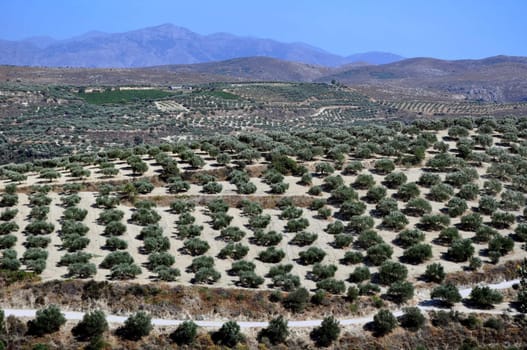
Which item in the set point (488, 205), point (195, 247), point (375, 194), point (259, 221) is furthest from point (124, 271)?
point (488, 205)

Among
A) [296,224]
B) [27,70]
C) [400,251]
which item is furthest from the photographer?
[27,70]

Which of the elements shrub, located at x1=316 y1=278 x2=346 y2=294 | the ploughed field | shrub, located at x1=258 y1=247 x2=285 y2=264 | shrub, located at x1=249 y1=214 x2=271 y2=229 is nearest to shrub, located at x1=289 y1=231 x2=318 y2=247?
the ploughed field

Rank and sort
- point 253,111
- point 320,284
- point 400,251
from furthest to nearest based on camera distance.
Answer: point 253,111 → point 400,251 → point 320,284

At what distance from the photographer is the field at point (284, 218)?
23.3 m

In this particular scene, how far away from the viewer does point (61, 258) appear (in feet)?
79.1

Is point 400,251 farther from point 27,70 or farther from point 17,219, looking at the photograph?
point 27,70

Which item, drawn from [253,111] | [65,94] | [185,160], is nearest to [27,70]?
[65,94]

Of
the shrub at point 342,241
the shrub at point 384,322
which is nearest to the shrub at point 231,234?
the shrub at point 342,241

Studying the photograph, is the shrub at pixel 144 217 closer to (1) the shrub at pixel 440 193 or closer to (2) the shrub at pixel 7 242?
(2) the shrub at pixel 7 242

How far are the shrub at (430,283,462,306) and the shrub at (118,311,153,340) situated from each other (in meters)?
12.6

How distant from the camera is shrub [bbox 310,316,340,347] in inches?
760

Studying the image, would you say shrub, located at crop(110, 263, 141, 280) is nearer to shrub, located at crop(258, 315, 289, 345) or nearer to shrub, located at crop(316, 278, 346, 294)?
shrub, located at crop(258, 315, 289, 345)

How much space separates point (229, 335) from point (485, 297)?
1164 cm

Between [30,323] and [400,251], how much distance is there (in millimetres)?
18571
